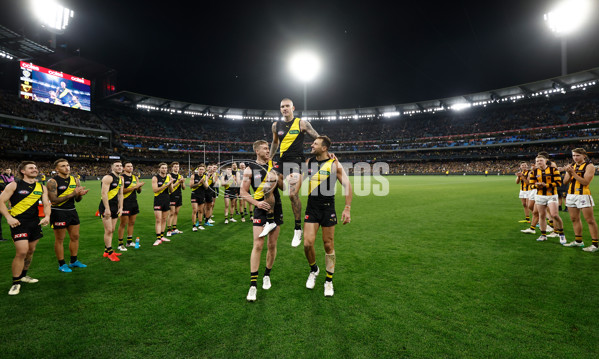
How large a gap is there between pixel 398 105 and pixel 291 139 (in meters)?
79.5

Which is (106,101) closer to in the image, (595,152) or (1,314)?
(1,314)

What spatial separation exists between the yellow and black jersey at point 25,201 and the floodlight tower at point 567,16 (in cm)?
5687

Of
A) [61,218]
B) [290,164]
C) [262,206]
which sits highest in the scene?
[290,164]

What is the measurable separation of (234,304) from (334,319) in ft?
5.31

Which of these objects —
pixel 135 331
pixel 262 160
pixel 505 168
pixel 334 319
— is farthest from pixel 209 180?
pixel 505 168

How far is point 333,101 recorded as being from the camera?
7206 centimetres

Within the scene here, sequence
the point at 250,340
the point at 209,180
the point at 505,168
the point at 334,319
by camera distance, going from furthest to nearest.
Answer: the point at 505,168
the point at 209,180
the point at 334,319
the point at 250,340

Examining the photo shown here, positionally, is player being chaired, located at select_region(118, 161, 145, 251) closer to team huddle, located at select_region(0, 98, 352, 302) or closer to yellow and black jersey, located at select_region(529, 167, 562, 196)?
team huddle, located at select_region(0, 98, 352, 302)

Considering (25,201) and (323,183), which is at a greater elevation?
(323,183)

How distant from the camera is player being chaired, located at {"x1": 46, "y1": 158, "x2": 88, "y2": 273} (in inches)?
224

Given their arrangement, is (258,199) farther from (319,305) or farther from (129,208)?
(129,208)

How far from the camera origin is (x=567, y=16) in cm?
3725

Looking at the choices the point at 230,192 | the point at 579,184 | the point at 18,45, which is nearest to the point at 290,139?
the point at 230,192

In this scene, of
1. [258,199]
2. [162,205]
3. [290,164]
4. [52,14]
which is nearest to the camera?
[258,199]
